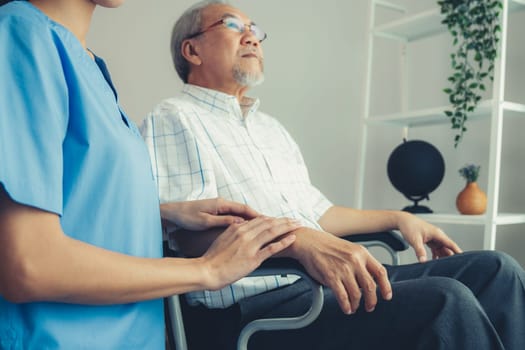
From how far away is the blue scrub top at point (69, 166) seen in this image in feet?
2.01

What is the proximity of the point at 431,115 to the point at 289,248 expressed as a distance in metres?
1.61

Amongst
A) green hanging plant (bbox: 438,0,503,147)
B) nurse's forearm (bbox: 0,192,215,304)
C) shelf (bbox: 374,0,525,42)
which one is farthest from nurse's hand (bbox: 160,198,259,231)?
shelf (bbox: 374,0,525,42)

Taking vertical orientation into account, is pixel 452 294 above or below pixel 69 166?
below

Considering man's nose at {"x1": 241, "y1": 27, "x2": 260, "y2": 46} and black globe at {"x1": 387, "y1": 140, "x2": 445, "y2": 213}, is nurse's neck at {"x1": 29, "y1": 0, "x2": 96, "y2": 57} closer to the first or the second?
man's nose at {"x1": 241, "y1": 27, "x2": 260, "y2": 46}

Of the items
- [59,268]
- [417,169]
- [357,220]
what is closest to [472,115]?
[417,169]

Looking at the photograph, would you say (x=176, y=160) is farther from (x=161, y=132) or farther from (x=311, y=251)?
(x=311, y=251)

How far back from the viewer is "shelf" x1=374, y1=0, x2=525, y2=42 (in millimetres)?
2283

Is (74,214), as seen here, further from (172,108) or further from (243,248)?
(172,108)

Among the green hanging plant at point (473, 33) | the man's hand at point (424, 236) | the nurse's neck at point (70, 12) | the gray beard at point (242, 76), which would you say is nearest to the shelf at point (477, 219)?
the green hanging plant at point (473, 33)

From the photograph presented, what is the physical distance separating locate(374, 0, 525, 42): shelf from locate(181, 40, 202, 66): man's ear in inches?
47.5

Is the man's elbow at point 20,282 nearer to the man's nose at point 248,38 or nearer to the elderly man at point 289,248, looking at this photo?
the elderly man at point 289,248

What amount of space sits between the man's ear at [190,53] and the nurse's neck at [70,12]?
0.77m

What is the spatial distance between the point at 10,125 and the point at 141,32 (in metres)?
1.77

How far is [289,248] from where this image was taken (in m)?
0.90
